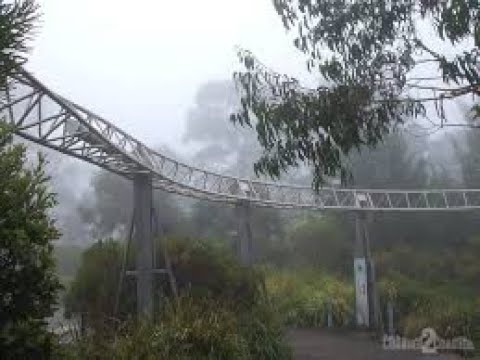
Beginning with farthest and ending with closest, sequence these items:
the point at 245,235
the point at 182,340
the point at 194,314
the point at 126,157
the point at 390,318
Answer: the point at 245,235, the point at 390,318, the point at 126,157, the point at 194,314, the point at 182,340

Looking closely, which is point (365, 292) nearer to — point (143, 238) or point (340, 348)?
point (340, 348)

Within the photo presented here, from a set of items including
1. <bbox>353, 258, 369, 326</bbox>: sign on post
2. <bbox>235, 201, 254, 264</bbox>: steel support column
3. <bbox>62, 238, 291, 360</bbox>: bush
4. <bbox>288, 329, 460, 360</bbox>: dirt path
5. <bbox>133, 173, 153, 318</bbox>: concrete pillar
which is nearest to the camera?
<bbox>62, 238, 291, 360</bbox>: bush

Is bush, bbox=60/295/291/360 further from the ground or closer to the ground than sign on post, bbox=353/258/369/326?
closer to the ground

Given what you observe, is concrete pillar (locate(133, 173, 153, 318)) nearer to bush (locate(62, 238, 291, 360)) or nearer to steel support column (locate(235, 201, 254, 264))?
bush (locate(62, 238, 291, 360))

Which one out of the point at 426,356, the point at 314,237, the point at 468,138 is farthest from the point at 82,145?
the point at 468,138

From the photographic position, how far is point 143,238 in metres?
18.8

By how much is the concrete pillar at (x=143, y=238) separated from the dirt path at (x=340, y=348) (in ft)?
13.1

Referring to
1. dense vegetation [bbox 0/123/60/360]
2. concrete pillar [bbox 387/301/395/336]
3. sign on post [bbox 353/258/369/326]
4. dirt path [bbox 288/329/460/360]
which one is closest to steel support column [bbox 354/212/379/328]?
sign on post [bbox 353/258/369/326]

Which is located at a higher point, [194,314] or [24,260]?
[24,260]

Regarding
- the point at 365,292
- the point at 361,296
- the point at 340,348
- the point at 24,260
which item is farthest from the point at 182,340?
the point at 365,292

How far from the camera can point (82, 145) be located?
17.8 metres

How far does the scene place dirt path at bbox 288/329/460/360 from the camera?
1845cm

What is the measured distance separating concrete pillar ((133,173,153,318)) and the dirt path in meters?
4.01

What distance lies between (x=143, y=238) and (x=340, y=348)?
21.8ft
